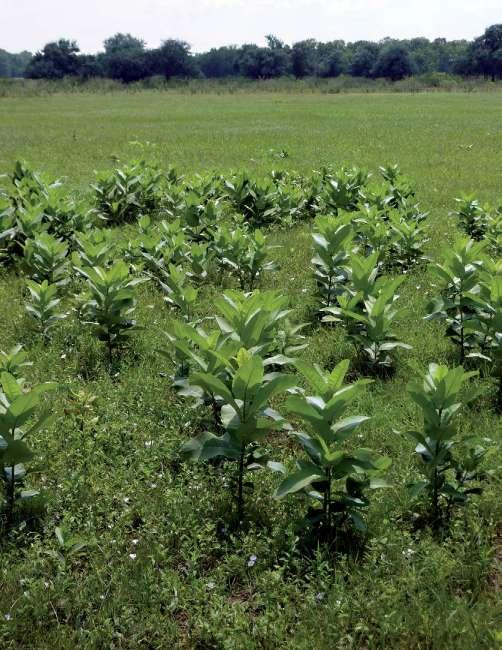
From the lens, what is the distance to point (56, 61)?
367 ft

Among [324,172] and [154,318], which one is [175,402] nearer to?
[154,318]

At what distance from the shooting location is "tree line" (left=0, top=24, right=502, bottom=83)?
11144 centimetres

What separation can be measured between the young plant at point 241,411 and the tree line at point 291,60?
10341cm

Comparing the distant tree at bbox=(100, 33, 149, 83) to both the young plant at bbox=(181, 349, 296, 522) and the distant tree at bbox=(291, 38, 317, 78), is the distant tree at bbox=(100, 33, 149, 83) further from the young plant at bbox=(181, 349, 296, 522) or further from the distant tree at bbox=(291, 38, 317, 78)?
the young plant at bbox=(181, 349, 296, 522)

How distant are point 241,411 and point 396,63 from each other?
126398mm

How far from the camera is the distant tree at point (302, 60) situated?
434 ft

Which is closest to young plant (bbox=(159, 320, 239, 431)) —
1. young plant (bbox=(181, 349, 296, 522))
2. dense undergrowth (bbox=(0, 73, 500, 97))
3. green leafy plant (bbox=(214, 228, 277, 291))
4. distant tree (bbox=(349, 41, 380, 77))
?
young plant (bbox=(181, 349, 296, 522))

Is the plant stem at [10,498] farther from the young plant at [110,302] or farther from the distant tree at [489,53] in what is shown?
the distant tree at [489,53]

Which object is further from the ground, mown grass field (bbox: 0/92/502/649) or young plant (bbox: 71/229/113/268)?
young plant (bbox: 71/229/113/268)

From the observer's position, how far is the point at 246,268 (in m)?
7.13

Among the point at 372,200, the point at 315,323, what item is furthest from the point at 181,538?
the point at 372,200

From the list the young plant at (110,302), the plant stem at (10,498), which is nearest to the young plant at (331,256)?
the young plant at (110,302)

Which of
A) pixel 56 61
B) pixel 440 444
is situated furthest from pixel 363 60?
pixel 440 444

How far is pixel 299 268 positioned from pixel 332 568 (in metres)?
5.20
